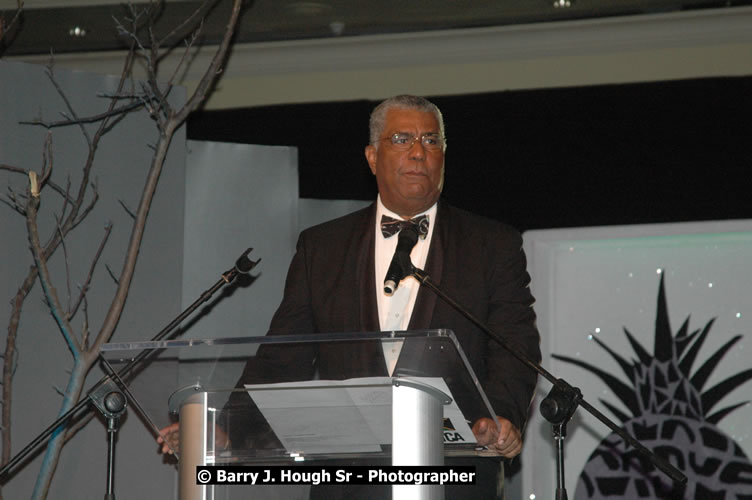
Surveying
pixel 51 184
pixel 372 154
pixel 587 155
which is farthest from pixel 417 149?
pixel 587 155

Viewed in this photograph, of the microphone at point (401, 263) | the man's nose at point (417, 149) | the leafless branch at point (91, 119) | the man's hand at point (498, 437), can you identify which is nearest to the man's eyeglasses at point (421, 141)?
the man's nose at point (417, 149)

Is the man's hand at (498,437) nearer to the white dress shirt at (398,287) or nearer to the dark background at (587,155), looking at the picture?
the white dress shirt at (398,287)

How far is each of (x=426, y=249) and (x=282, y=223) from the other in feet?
6.49

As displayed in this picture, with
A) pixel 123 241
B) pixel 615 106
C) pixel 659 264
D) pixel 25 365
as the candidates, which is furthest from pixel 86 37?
pixel 659 264

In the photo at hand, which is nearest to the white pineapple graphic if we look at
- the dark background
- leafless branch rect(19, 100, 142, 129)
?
the dark background

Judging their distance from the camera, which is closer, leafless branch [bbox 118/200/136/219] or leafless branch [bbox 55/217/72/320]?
leafless branch [bbox 55/217/72/320]

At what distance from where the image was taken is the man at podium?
2938 millimetres

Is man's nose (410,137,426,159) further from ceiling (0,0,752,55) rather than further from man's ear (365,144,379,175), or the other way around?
ceiling (0,0,752,55)

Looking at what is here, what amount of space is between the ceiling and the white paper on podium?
11.5 feet

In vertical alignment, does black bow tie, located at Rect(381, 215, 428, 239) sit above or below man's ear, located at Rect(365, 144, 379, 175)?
below

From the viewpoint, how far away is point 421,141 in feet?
10.8

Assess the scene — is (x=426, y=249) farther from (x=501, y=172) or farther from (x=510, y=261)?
(x=501, y=172)

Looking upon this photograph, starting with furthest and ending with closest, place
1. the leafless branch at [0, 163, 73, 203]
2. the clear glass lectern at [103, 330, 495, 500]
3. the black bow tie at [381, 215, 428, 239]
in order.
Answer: the leafless branch at [0, 163, 73, 203] → the black bow tie at [381, 215, 428, 239] → the clear glass lectern at [103, 330, 495, 500]

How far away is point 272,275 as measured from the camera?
5047mm
